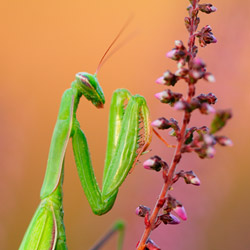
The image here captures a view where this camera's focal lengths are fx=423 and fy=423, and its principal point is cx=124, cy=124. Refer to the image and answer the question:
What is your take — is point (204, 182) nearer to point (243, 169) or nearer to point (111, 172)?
point (243, 169)

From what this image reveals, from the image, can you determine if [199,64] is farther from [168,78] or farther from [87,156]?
[87,156]

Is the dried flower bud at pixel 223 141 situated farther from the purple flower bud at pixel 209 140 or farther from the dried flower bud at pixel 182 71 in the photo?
the dried flower bud at pixel 182 71

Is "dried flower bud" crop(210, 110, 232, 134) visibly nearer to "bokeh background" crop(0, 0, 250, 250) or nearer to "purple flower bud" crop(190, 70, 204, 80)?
"purple flower bud" crop(190, 70, 204, 80)

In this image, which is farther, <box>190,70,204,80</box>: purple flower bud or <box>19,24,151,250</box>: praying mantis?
<box>19,24,151,250</box>: praying mantis

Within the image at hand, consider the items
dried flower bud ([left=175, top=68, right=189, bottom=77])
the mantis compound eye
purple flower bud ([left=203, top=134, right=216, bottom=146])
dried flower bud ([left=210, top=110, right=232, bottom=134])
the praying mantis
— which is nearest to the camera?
→ dried flower bud ([left=210, top=110, right=232, bottom=134])

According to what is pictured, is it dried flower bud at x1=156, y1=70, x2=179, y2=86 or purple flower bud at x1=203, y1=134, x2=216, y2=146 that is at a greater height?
dried flower bud at x1=156, y1=70, x2=179, y2=86

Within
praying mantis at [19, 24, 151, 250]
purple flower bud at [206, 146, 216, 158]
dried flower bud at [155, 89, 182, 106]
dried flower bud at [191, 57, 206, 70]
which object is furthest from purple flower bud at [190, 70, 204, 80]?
praying mantis at [19, 24, 151, 250]

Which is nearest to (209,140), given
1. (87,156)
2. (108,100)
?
(87,156)

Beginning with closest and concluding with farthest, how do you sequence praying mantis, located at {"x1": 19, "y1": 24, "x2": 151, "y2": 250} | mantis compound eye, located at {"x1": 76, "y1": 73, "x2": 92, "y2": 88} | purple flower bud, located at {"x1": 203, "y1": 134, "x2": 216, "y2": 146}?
1. purple flower bud, located at {"x1": 203, "y1": 134, "x2": 216, "y2": 146}
2. praying mantis, located at {"x1": 19, "y1": 24, "x2": 151, "y2": 250}
3. mantis compound eye, located at {"x1": 76, "y1": 73, "x2": 92, "y2": 88}
